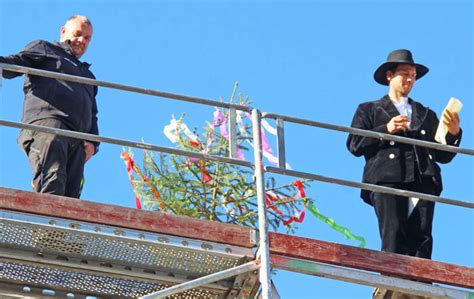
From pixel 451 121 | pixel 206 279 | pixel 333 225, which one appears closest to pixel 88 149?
pixel 206 279

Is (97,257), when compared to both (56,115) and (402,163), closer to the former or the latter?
(56,115)

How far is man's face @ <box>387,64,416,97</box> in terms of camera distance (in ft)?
30.9

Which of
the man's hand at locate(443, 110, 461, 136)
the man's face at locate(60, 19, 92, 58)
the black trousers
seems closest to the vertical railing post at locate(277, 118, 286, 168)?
the black trousers

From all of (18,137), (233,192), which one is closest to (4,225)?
(18,137)

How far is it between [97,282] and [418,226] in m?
2.33

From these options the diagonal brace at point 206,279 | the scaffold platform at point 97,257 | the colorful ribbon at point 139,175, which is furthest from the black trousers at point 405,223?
the colorful ribbon at point 139,175

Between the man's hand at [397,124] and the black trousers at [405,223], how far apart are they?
0.38 metres

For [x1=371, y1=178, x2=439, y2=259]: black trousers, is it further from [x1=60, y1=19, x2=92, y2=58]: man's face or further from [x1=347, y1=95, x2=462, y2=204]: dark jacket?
[x1=60, y1=19, x2=92, y2=58]: man's face

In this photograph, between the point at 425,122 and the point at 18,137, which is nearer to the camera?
the point at 18,137

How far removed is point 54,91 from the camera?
28.5 feet

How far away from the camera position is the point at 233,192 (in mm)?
13516

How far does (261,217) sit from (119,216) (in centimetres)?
83

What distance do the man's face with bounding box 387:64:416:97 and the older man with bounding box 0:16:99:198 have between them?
2.17m

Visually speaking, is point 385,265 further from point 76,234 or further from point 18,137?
point 18,137
